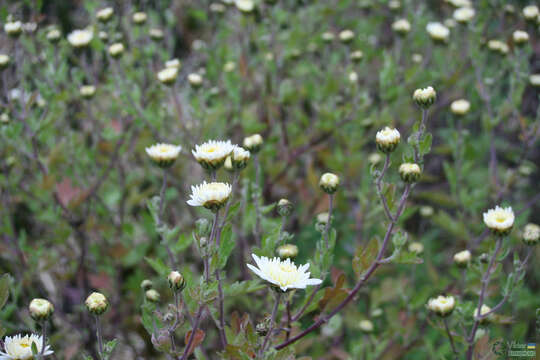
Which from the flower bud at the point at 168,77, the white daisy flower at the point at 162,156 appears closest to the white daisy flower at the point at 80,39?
the flower bud at the point at 168,77

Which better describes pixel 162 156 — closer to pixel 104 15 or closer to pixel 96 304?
pixel 96 304

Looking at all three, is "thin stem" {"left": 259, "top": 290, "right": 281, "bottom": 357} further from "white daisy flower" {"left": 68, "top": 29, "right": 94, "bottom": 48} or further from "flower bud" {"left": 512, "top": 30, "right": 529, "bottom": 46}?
"flower bud" {"left": 512, "top": 30, "right": 529, "bottom": 46}

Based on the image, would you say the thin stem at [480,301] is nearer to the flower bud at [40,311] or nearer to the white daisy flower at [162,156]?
the white daisy flower at [162,156]

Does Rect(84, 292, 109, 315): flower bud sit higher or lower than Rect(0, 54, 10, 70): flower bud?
lower

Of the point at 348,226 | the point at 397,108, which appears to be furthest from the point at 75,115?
the point at 397,108

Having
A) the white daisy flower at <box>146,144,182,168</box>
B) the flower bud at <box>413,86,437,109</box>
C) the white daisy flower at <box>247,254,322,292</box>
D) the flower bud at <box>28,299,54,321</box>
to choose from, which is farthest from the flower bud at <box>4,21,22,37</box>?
the flower bud at <box>413,86,437,109</box>

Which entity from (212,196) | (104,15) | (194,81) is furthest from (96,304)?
(104,15)
